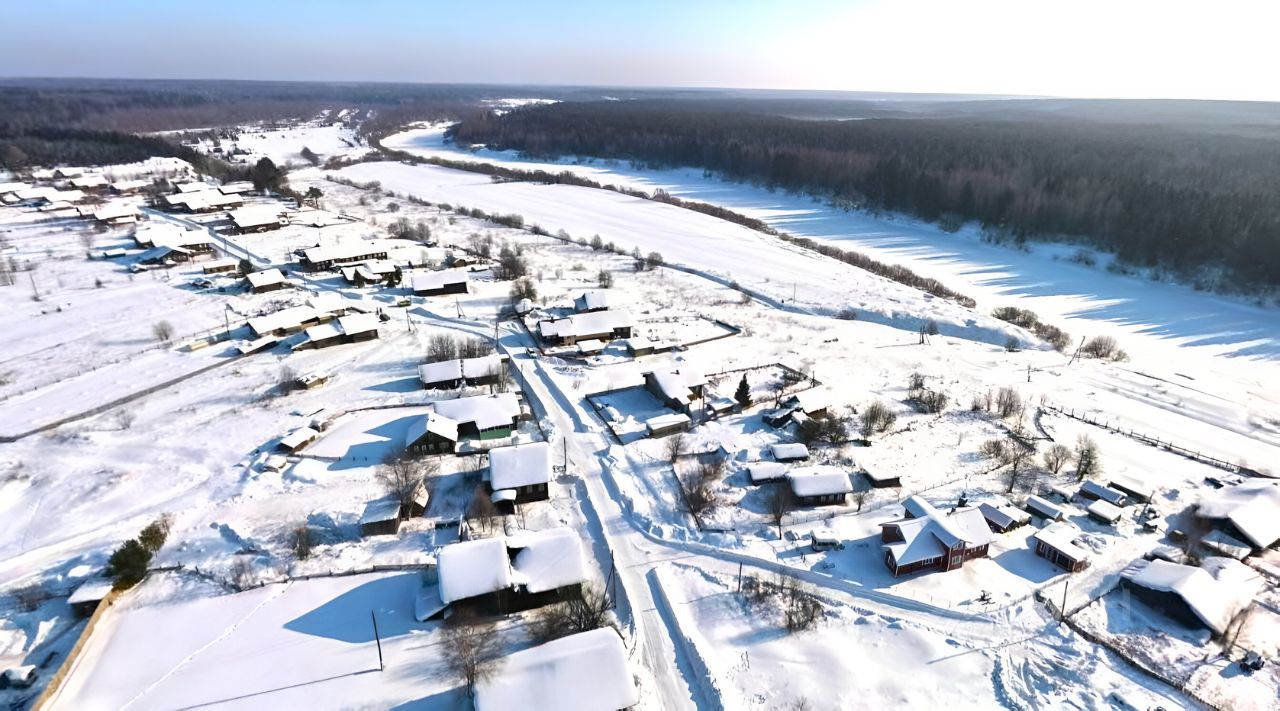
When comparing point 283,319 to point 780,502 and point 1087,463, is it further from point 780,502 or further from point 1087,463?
point 1087,463

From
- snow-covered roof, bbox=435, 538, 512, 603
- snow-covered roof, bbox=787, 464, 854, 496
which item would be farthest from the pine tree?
snow-covered roof, bbox=435, 538, 512, 603

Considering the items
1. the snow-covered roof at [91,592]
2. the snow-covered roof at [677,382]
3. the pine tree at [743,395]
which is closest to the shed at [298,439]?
the snow-covered roof at [91,592]

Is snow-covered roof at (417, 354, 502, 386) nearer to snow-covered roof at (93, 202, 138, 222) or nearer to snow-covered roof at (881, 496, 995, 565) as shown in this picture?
snow-covered roof at (881, 496, 995, 565)

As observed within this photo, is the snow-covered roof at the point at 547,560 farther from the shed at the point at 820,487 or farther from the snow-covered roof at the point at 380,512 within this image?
the shed at the point at 820,487

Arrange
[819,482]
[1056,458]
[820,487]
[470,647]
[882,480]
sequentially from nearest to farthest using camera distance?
[470,647]
[820,487]
[819,482]
[882,480]
[1056,458]

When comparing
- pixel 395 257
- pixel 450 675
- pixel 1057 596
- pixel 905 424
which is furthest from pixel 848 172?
pixel 450 675

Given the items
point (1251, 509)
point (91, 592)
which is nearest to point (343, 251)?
point (91, 592)
